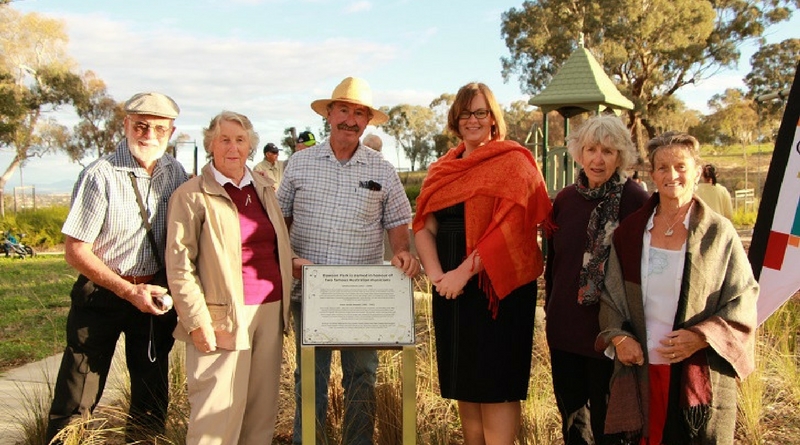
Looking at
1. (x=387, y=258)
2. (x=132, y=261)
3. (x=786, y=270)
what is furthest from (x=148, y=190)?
(x=387, y=258)

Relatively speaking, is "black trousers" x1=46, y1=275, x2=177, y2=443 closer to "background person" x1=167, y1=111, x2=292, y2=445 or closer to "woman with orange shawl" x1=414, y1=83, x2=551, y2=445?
"background person" x1=167, y1=111, x2=292, y2=445

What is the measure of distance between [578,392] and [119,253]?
93.0 inches

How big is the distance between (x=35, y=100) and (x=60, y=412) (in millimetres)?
43734

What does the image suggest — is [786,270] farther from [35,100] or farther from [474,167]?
[35,100]

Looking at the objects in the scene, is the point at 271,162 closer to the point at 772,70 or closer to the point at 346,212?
the point at 346,212

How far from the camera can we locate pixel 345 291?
11.6 ft

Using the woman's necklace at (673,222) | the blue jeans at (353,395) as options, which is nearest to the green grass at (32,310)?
the blue jeans at (353,395)

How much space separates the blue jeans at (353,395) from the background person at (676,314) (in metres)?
1.39

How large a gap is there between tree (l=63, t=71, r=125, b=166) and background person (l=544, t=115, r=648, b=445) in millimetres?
54117

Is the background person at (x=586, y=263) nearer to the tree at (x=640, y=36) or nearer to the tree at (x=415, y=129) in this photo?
the tree at (x=640, y=36)

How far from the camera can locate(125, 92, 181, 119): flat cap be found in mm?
3666

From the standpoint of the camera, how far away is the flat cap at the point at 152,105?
3666 mm

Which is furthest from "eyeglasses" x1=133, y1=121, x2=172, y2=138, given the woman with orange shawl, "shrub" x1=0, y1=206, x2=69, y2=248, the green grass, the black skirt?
"shrub" x1=0, y1=206, x2=69, y2=248

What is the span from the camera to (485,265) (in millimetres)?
3381
